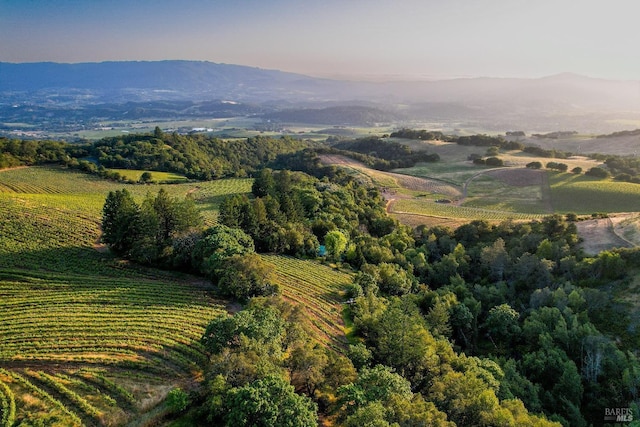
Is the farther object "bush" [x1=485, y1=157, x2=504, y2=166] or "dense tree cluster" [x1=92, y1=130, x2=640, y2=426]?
"bush" [x1=485, y1=157, x2=504, y2=166]

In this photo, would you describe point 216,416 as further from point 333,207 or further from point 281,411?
point 333,207

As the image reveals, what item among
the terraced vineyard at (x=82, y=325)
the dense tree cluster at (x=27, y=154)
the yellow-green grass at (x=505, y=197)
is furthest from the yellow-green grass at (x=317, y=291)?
the dense tree cluster at (x=27, y=154)

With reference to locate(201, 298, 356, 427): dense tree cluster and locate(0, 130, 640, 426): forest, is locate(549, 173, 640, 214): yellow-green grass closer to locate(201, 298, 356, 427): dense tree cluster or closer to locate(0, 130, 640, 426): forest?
locate(0, 130, 640, 426): forest

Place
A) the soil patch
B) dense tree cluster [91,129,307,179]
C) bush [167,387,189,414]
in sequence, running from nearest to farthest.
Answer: bush [167,387,189,414] < the soil patch < dense tree cluster [91,129,307,179]

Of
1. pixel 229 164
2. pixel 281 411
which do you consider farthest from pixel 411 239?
pixel 229 164

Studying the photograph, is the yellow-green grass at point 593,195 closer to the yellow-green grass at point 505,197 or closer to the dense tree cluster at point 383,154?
the yellow-green grass at point 505,197

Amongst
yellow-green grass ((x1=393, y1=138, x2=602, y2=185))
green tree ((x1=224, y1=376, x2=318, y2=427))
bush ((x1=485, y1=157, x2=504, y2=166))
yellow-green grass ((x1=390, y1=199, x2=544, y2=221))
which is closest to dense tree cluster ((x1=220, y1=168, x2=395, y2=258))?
yellow-green grass ((x1=390, y1=199, x2=544, y2=221))
